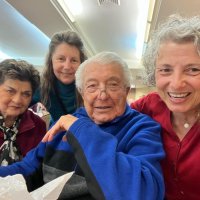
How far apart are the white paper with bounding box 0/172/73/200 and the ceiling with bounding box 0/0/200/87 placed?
1.65 meters

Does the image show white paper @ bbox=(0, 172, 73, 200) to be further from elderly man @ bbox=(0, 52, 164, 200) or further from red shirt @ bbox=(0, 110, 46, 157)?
red shirt @ bbox=(0, 110, 46, 157)

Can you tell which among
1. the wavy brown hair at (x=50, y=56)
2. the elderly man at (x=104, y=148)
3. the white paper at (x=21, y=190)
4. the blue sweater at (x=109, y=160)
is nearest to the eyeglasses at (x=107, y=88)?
the elderly man at (x=104, y=148)

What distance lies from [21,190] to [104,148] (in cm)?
30

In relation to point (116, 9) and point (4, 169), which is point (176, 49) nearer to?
point (4, 169)

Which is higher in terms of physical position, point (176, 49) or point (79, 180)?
point (176, 49)

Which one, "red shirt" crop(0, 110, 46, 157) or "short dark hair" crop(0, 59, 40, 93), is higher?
"short dark hair" crop(0, 59, 40, 93)

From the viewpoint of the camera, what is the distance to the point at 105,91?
1269mm

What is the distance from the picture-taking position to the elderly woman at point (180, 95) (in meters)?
1.10

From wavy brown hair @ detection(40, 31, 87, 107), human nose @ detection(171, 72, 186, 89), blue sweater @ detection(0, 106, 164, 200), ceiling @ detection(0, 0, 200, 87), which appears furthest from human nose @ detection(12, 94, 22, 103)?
ceiling @ detection(0, 0, 200, 87)

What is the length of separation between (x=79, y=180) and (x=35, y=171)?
29cm

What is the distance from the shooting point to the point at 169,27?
118 centimetres

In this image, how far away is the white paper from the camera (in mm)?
813

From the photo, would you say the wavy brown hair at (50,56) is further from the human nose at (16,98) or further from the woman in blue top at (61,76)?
the human nose at (16,98)

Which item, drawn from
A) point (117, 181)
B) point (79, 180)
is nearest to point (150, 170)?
point (117, 181)
